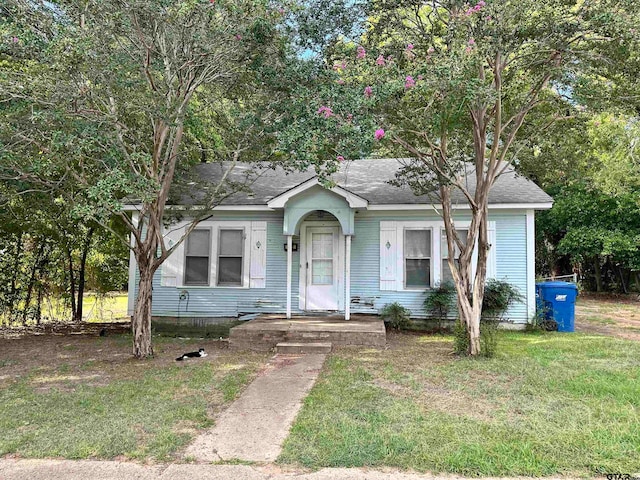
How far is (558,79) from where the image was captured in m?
6.88

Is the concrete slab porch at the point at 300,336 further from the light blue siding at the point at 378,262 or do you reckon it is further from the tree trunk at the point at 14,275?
A: the tree trunk at the point at 14,275

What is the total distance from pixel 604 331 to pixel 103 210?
10.4 metres

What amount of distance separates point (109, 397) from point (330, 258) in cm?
596

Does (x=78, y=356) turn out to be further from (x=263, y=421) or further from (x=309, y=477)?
(x=309, y=477)

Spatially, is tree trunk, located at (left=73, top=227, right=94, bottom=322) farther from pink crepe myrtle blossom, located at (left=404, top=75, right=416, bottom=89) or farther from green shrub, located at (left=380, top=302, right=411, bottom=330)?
pink crepe myrtle blossom, located at (left=404, top=75, right=416, bottom=89)

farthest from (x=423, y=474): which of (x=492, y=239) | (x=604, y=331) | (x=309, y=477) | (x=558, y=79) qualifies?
(x=604, y=331)

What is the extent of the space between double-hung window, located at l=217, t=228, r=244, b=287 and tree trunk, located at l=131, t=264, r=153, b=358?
3.30 metres

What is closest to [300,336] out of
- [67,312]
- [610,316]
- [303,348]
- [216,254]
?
[303,348]

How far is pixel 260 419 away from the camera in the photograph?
13.6 feet

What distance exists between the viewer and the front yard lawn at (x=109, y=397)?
3.55 meters

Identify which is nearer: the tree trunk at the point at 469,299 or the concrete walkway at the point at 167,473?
the concrete walkway at the point at 167,473

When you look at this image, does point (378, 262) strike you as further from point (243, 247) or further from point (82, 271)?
point (82, 271)

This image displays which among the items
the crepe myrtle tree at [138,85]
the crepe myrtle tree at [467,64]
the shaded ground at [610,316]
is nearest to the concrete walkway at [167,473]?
the crepe myrtle tree at [138,85]

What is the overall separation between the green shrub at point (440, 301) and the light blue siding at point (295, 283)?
27 cm
